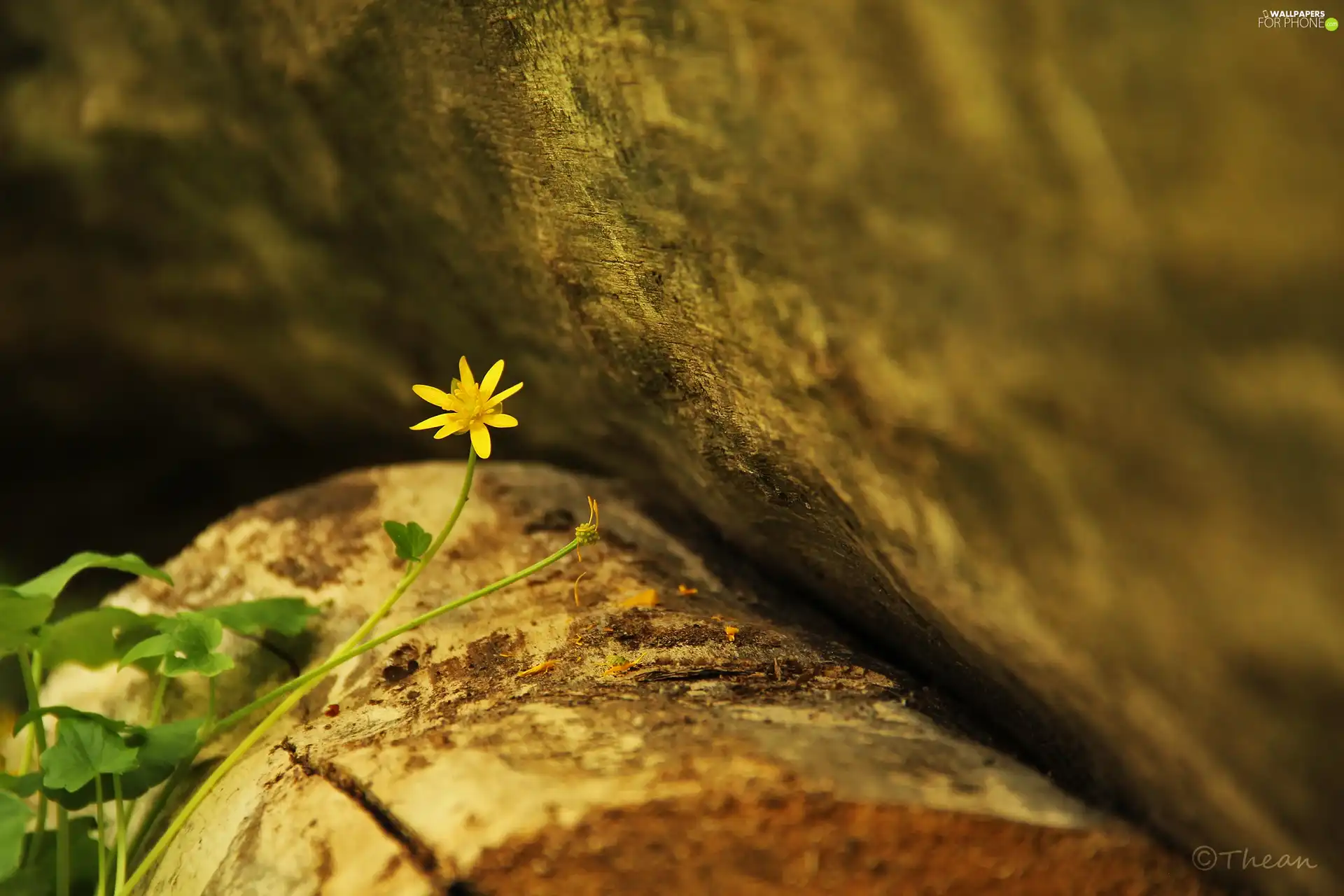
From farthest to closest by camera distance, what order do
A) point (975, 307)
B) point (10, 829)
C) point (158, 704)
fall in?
1. point (158, 704)
2. point (10, 829)
3. point (975, 307)

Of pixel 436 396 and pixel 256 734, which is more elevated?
pixel 436 396

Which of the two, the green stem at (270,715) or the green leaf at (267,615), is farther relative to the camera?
the green leaf at (267,615)

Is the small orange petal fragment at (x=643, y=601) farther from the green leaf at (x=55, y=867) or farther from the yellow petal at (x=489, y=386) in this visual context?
the green leaf at (x=55, y=867)

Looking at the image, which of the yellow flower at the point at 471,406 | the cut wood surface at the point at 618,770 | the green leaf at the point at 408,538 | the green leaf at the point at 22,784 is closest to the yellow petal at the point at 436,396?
the yellow flower at the point at 471,406

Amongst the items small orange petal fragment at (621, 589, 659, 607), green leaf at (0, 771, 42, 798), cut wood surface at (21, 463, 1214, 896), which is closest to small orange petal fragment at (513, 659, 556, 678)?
cut wood surface at (21, 463, 1214, 896)

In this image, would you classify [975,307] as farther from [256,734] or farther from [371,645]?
[256,734]

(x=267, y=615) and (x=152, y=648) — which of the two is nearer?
(x=152, y=648)

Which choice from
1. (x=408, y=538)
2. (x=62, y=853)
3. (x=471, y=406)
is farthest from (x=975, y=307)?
(x=62, y=853)

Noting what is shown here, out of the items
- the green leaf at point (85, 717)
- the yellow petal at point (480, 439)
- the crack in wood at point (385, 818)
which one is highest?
the yellow petal at point (480, 439)

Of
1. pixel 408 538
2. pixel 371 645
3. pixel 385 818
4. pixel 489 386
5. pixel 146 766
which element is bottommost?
pixel 385 818
